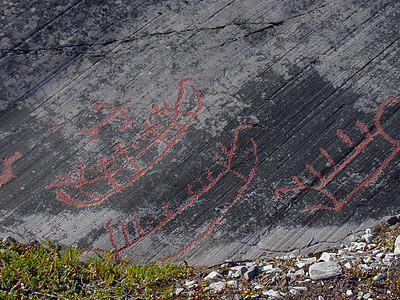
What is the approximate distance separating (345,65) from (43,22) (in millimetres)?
2056

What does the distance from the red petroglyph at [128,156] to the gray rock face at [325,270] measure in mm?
1113

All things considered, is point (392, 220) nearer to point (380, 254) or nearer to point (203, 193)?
point (380, 254)

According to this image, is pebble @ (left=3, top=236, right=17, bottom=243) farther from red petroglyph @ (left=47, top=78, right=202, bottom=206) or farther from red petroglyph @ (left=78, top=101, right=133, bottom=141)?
red petroglyph @ (left=78, top=101, right=133, bottom=141)

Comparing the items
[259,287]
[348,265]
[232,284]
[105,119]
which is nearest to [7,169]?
[105,119]

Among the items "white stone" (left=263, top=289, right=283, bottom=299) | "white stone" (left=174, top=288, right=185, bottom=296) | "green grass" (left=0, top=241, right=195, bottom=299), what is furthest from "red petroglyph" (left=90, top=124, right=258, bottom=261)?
"white stone" (left=263, top=289, right=283, bottom=299)

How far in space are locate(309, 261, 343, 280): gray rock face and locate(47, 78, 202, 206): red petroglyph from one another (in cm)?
111

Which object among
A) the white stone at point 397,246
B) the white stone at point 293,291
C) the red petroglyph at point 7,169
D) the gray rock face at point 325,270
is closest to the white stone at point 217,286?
the white stone at point 293,291

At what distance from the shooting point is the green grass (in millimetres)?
2148

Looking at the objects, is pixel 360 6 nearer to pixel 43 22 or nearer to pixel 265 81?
pixel 265 81

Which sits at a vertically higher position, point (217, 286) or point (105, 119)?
point (105, 119)

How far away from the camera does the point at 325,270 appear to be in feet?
6.97

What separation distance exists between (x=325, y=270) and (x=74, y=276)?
4.52 ft

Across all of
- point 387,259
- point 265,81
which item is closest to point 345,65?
point 265,81

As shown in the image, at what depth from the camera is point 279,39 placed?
9.02 feet
